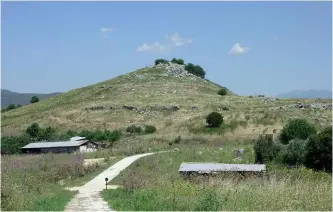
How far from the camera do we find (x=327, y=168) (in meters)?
24.2

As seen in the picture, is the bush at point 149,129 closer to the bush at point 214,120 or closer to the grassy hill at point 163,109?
the grassy hill at point 163,109

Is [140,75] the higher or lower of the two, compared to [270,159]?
higher

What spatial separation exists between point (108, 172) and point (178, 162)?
4.95 metres

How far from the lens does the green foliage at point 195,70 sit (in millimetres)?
107975

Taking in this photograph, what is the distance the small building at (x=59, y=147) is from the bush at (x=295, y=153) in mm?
21366

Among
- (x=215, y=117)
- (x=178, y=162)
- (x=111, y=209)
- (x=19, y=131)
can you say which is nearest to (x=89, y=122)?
(x=19, y=131)

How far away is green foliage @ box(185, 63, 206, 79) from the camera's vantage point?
354ft

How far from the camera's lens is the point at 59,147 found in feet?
141

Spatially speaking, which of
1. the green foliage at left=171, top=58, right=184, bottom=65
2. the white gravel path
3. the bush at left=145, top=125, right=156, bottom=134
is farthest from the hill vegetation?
the green foliage at left=171, top=58, right=184, bottom=65

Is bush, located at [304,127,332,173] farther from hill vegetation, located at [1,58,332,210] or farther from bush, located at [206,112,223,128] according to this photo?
bush, located at [206,112,223,128]

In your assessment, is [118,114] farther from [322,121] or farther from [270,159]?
[270,159]

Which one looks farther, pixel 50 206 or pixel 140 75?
pixel 140 75

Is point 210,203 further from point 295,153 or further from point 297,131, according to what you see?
point 297,131

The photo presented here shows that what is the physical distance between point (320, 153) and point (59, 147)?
25950 mm
